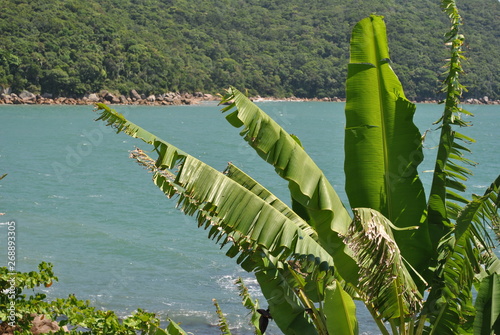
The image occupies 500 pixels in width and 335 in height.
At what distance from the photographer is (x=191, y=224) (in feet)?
62.1

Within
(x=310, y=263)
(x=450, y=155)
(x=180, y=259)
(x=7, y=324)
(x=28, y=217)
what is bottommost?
(x=28, y=217)

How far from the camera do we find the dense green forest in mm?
88312

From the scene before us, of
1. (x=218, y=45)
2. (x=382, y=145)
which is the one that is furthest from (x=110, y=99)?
(x=382, y=145)

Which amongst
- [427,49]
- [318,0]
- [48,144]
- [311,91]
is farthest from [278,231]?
[318,0]

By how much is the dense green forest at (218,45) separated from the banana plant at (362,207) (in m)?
73.8

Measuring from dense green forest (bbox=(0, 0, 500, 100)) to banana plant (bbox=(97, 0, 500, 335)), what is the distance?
242 feet

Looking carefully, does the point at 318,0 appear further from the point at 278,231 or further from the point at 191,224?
the point at 278,231

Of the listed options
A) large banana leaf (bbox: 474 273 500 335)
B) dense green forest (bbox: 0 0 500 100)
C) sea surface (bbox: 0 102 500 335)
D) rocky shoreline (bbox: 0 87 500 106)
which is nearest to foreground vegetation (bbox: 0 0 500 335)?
large banana leaf (bbox: 474 273 500 335)

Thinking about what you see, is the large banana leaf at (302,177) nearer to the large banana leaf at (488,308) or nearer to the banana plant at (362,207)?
the banana plant at (362,207)

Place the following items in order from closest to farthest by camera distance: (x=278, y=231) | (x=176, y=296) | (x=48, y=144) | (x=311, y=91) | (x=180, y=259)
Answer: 1. (x=278, y=231)
2. (x=176, y=296)
3. (x=180, y=259)
4. (x=48, y=144)
5. (x=311, y=91)

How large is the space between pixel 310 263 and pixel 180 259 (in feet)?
36.8

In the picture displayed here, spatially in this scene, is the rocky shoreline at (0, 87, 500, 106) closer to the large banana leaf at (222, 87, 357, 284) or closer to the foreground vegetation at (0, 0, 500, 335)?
the foreground vegetation at (0, 0, 500, 335)

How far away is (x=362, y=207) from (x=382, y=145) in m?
0.42

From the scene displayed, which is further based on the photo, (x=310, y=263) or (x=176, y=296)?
(x=176, y=296)
